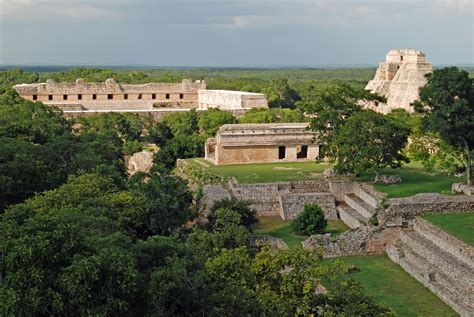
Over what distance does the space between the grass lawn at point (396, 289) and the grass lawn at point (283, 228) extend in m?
2.01

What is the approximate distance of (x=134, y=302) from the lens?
1025cm

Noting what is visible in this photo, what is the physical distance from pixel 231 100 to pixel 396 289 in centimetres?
2871

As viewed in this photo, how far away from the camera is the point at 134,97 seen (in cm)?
4550

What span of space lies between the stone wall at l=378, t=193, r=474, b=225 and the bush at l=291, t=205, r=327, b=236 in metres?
1.54

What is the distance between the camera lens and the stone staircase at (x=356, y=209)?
776 inches

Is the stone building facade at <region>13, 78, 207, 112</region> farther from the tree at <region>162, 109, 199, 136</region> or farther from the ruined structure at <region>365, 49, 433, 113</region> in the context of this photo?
the ruined structure at <region>365, 49, 433, 113</region>

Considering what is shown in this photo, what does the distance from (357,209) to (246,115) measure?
17.0 m

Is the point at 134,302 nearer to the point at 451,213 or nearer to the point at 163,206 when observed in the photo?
the point at 163,206

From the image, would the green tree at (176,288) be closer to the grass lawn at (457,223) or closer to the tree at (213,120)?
the grass lawn at (457,223)

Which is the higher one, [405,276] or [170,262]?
[170,262]

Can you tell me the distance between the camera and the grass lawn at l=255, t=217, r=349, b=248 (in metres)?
19.0

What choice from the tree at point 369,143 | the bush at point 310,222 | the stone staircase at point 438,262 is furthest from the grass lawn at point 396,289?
the tree at point 369,143

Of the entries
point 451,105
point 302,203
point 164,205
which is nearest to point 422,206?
point 451,105

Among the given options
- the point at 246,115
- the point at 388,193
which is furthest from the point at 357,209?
the point at 246,115
